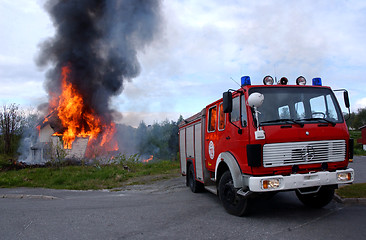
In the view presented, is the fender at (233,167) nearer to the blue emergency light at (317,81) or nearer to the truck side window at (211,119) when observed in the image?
Answer: the truck side window at (211,119)

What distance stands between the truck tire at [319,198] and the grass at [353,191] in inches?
32.7

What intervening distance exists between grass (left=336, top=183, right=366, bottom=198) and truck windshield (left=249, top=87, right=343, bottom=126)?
2104mm

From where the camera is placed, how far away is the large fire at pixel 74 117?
2416cm

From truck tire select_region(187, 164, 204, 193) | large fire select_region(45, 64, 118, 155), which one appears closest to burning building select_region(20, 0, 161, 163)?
large fire select_region(45, 64, 118, 155)

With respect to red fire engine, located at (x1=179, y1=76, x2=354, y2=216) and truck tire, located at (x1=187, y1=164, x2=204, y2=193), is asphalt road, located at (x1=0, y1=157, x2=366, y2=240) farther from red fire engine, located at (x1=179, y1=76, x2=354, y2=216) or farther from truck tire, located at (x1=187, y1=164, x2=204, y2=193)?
truck tire, located at (x1=187, y1=164, x2=204, y2=193)

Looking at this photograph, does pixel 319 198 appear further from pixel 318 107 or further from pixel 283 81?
pixel 283 81

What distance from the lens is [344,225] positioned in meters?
4.48

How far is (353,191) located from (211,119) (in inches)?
149

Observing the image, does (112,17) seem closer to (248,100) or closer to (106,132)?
(106,132)

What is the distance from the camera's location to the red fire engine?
457 cm

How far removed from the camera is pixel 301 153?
4703 mm

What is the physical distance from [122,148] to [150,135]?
14.0 feet

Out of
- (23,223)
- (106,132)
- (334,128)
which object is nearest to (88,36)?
(106,132)

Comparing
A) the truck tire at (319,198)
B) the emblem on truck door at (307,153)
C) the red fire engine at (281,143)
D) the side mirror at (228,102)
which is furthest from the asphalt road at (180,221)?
the side mirror at (228,102)
